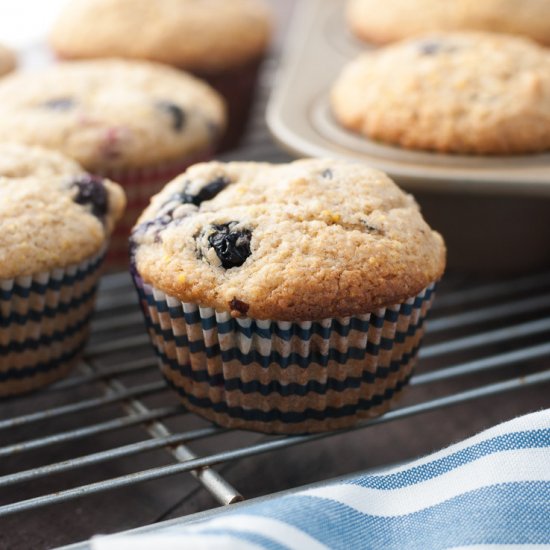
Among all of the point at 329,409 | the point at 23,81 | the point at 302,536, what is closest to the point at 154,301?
the point at 329,409

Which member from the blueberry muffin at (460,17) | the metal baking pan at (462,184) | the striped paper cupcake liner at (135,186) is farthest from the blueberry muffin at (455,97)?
the striped paper cupcake liner at (135,186)

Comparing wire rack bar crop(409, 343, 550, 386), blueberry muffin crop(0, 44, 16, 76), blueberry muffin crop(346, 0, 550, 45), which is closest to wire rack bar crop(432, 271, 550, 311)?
wire rack bar crop(409, 343, 550, 386)

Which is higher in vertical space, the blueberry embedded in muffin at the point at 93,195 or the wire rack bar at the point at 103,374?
the blueberry embedded in muffin at the point at 93,195

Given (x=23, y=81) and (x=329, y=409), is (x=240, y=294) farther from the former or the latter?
(x=23, y=81)

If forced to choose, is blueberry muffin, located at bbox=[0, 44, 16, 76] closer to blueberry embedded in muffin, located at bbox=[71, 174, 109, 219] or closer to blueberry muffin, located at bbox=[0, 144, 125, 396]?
blueberry muffin, located at bbox=[0, 144, 125, 396]

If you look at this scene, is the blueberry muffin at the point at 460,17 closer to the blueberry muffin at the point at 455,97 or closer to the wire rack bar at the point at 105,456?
the blueberry muffin at the point at 455,97
